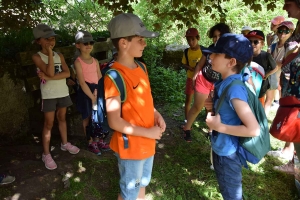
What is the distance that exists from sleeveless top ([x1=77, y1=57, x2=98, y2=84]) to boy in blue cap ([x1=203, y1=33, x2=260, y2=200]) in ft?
6.34

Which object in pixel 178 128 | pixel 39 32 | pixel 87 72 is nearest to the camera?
pixel 39 32

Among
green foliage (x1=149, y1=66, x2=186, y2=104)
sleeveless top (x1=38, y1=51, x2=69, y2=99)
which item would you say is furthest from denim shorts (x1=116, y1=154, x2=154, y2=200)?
green foliage (x1=149, y1=66, x2=186, y2=104)

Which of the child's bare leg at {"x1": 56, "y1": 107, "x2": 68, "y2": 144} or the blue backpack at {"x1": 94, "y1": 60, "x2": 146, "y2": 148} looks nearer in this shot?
the blue backpack at {"x1": 94, "y1": 60, "x2": 146, "y2": 148}

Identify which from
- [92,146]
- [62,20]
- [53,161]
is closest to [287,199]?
[92,146]

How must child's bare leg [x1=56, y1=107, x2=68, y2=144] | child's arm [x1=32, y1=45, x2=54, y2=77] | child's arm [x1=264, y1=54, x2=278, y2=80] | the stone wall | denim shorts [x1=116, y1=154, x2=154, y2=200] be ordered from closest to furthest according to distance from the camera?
denim shorts [x1=116, y1=154, x2=154, y2=200] < child's arm [x1=32, y1=45, x2=54, y2=77] < child's bare leg [x1=56, y1=107, x2=68, y2=144] < the stone wall < child's arm [x1=264, y1=54, x2=278, y2=80]

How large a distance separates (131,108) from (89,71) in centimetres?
170

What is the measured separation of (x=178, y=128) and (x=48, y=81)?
2.59 meters

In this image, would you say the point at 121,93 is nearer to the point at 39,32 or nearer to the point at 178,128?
the point at 39,32

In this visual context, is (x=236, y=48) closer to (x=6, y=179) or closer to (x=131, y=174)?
(x=131, y=174)

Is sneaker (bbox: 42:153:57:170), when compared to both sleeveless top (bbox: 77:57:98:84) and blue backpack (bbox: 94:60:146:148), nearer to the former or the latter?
sleeveless top (bbox: 77:57:98:84)

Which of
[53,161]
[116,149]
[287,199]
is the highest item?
[116,149]

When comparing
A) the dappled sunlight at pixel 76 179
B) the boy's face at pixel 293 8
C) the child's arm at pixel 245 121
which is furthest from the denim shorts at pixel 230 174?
the dappled sunlight at pixel 76 179

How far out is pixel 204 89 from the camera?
3633 mm

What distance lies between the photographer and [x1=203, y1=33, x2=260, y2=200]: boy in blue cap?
1.87 meters
